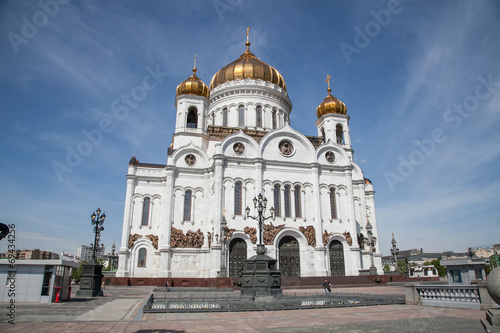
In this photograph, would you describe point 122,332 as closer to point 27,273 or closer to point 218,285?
point 27,273

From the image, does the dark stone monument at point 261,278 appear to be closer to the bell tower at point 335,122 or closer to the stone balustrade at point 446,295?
the stone balustrade at point 446,295

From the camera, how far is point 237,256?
87.7 feet

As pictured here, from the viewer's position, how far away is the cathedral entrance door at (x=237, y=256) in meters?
26.3

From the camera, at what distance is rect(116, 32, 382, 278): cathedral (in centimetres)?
2708

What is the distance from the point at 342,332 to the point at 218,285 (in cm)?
1720

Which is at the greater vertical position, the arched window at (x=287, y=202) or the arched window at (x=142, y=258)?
the arched window at (x=287, y=202)

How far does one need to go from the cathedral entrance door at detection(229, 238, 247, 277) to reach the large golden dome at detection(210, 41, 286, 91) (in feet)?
59.4

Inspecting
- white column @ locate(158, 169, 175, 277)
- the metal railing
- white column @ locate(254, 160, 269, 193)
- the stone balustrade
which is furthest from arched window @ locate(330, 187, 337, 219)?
the metal railing

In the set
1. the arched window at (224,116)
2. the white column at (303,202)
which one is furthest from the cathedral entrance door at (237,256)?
the arched window at (224,116)

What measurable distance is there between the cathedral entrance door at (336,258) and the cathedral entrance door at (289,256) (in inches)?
122

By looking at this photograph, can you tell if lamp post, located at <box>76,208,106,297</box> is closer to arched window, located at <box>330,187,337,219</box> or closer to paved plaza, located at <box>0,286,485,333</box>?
paved plaza, located at <box>0,286,485,333</box>

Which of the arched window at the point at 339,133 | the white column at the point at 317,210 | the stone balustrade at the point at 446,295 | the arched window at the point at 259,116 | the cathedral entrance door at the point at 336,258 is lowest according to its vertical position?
the stone balustrade at the point at 446,295

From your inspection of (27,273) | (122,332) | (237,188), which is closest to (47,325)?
(122,332)

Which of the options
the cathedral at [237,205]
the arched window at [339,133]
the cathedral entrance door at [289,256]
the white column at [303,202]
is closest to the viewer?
the cathedral at [237,205]
